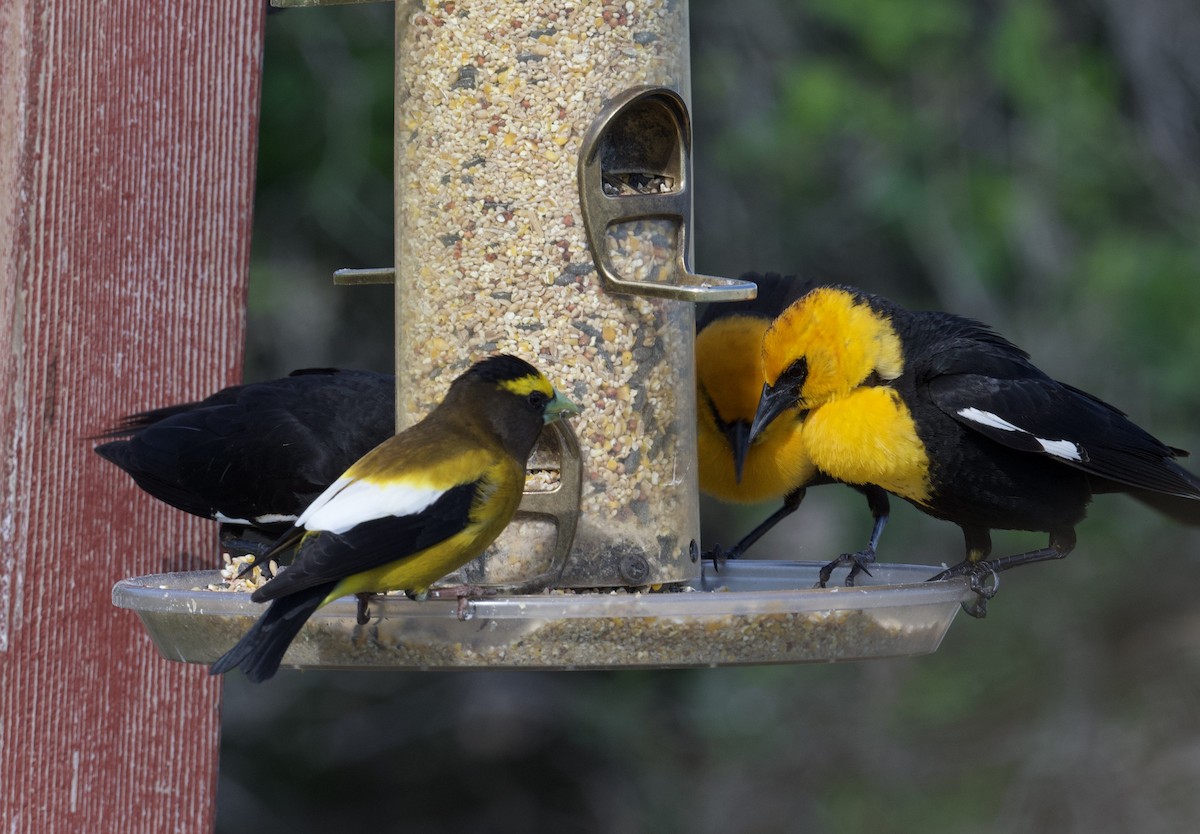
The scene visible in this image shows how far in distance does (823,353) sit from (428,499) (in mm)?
1453

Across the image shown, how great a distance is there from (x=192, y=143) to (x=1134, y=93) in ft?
19.0

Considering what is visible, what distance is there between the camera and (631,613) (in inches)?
93.4

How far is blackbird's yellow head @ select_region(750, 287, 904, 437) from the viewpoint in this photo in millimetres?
3770

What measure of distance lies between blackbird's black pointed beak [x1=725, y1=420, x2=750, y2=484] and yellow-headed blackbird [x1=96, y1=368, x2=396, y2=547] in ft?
2.97

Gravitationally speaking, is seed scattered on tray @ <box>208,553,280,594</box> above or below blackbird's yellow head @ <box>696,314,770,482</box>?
→ below

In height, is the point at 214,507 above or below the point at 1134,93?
below

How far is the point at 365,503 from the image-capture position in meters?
2.58

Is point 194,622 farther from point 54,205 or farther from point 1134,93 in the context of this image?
point 1134,93

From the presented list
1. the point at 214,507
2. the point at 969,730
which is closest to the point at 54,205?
the point at 214,507

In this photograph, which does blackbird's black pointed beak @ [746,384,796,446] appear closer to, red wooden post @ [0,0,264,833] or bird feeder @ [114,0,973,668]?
bird feeder @ [114,0,973,668]

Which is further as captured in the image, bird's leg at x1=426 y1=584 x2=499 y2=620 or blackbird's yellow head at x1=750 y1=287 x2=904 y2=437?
blackbird's yellow head at x1=750 y1=287 x2=904 y2=437

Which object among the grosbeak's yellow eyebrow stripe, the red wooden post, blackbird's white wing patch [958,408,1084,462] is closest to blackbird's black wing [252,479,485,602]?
the grosbeak's yellow eyebrow stripe

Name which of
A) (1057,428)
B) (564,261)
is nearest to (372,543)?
(564,261)

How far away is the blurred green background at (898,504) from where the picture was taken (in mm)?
6531
